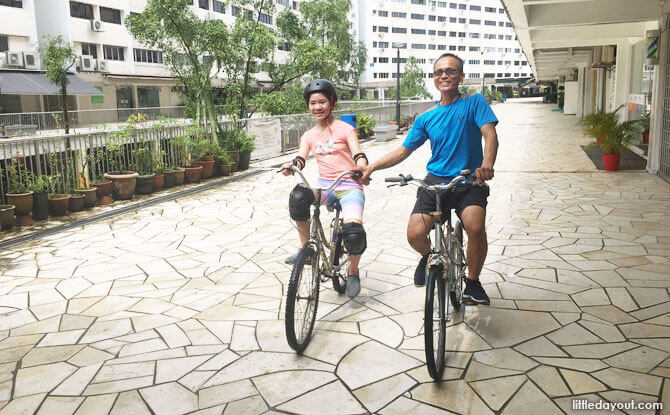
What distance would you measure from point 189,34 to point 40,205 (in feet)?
22.6

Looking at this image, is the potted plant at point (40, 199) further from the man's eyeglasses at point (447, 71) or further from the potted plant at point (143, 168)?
the man's eyeglasses at point (447, 71)

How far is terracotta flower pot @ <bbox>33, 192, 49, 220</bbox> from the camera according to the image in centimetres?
830

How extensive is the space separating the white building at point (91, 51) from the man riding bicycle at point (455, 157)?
106 ft

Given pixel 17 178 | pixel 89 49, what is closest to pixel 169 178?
pixel 17 178

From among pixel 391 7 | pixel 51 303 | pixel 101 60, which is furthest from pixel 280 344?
pixel 391 7

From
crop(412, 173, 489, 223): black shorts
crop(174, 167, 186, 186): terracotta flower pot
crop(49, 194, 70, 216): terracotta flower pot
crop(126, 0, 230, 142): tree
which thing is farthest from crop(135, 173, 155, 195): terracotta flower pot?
crop(412, 173, 489, 223): black shorts

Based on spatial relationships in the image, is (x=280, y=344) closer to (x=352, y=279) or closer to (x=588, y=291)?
(x=352, y=279)

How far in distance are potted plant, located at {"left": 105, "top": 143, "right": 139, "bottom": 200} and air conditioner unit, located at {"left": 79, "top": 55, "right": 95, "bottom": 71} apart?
2890cm

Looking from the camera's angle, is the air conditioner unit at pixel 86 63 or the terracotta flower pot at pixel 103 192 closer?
the terracotta flower pot at pixel 103 192

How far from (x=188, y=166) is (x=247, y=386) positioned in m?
8.89

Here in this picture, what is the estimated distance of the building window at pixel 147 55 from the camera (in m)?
41.8

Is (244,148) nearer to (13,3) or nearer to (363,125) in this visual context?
(363,125)

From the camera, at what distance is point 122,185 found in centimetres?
981

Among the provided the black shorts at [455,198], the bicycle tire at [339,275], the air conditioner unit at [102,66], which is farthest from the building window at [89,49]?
the black shorts at [455,198]
